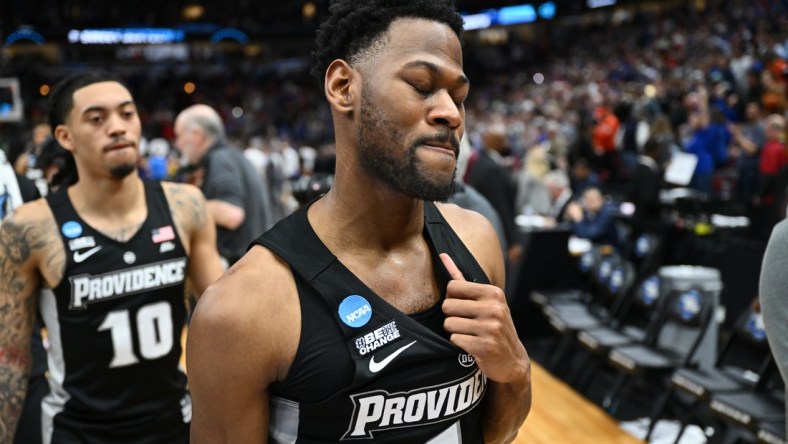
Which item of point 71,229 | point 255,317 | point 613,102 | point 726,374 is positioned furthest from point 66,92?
point 613,102

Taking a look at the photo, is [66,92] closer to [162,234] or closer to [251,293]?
[162,234]

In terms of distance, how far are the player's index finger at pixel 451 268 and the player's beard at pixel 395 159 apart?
12 cm

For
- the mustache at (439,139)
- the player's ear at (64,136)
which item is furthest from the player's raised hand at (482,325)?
the player's ear at (64,136)

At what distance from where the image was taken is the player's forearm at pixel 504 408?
5.11 ft

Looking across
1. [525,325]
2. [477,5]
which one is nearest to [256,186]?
[525,325]

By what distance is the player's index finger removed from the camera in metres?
1.45

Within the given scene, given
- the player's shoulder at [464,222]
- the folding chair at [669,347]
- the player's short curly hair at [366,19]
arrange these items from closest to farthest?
1. the player's short curly hair at [366,19]
2. the player's shoulder at [464,222]
3. the folding chair at [669,347]

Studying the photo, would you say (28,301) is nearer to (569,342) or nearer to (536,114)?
(569,342)

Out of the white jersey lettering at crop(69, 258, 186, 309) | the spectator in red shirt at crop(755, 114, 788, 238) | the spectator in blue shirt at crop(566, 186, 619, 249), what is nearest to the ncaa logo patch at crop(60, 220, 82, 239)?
the white jersey lettering at crop(69, 258, 186, 309)

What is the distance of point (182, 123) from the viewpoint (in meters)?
5.11

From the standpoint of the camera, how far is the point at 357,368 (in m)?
1.37

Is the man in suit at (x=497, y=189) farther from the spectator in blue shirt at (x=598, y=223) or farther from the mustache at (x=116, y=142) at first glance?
the mustache at (x=116, y=142)

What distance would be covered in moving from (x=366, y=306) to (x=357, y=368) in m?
0.11

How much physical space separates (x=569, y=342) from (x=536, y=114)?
10.9m
